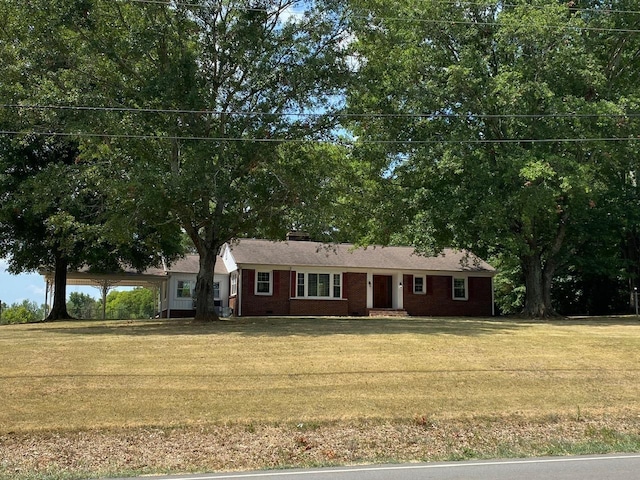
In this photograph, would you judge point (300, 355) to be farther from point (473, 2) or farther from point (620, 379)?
point (473, 2)

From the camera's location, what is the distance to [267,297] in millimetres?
35156

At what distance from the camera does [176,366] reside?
15.1m

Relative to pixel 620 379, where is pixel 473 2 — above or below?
above

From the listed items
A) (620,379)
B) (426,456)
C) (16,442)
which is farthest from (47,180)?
(620,379)

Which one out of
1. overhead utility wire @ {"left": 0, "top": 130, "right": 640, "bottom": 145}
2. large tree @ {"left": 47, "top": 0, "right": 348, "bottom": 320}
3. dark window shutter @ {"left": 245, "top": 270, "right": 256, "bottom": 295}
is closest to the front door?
dark window shutter @ {"left": 245, "top": 270, "right": 256, "bottom": 295}

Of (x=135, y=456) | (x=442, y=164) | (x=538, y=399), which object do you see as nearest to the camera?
(x=135, y=456)

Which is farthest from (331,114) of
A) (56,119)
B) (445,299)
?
(445,299)

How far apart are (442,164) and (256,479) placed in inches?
791

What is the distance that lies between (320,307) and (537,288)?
11798 mm

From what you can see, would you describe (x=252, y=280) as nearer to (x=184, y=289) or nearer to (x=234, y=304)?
(x=234, y=304)

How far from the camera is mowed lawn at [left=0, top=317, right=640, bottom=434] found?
11945mm

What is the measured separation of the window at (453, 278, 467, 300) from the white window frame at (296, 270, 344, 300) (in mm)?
7145

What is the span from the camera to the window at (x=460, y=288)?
38.3m

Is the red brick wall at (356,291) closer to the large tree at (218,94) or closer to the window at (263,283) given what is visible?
the window at (263,283)
